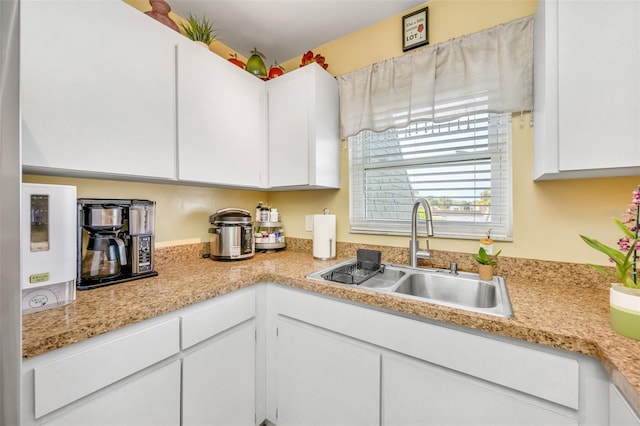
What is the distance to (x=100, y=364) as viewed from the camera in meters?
0.81

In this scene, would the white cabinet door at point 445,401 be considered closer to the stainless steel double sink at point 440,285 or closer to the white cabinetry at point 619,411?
the white cabinetry at point 619,411

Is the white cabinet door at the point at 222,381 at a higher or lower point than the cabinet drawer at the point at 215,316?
lower

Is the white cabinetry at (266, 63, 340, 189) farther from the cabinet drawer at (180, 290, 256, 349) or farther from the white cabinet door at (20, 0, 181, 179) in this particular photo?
the cabinet drawer at (180, 290, 256, 349)

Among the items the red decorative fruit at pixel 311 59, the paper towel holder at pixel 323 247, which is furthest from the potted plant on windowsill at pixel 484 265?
the red decorative fruit at pixel 311 59

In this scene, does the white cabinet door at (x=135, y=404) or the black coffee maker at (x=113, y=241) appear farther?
the black coffee maker at (x=113, y=241)

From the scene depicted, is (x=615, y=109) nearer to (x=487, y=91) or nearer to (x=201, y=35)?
(x=487, y=91)

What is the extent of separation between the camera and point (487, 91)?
1.34m

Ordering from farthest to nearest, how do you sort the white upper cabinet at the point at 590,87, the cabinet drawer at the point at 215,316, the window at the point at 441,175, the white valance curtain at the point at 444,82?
1. the window at the point at 441,175
2. the white valance curtain at the point at 444,82
3. the cabinet drawer at the point at 215,316
4. the white upper cabinet at the point at 590,87

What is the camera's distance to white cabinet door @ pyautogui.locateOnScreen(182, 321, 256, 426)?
106 centimetres

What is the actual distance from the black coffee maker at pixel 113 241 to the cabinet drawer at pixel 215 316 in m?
0.41

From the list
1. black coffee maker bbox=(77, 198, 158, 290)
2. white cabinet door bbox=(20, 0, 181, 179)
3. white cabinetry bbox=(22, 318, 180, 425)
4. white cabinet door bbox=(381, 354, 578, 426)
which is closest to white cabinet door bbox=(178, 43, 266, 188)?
white cabinet door bbox=(20, 0, 181, 179)

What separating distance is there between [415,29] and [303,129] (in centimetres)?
92

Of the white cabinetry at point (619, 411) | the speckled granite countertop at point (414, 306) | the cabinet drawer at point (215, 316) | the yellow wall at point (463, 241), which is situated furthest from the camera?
the yellow wall at point (463, 241)

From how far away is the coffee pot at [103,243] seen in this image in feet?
3.62
